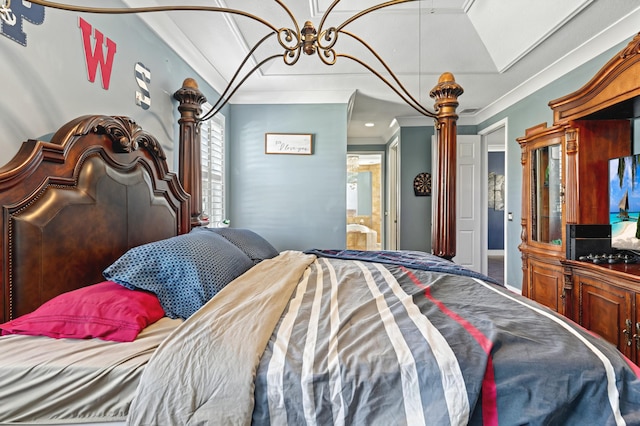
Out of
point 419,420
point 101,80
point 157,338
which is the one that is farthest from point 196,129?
point 419,420

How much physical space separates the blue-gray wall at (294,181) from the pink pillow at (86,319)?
2840 mm

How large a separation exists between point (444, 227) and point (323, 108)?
2.39 m

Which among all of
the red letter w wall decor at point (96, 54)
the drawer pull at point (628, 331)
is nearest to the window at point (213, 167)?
the red letter w wall decor at point (96, 54)

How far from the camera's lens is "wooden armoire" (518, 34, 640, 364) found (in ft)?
6.22

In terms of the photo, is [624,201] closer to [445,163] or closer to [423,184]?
[445,163]

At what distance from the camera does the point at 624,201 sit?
86.4 inches

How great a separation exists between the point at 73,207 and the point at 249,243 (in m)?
1.02

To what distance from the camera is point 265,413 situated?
798 millimetres

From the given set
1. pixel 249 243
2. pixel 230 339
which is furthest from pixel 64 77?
pixel 230 339

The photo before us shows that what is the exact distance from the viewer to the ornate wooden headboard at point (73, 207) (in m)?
1.09

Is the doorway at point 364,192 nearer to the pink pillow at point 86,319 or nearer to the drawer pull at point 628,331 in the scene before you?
the drawer pull at point 628,331

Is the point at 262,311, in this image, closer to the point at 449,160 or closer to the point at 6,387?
the point at 6,387

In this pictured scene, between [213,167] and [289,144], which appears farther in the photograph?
[289,144]

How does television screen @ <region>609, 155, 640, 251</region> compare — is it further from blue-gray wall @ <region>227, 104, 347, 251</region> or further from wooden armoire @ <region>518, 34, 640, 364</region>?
blue-gray wall @ <region>227, 104, 347, 251</region>
